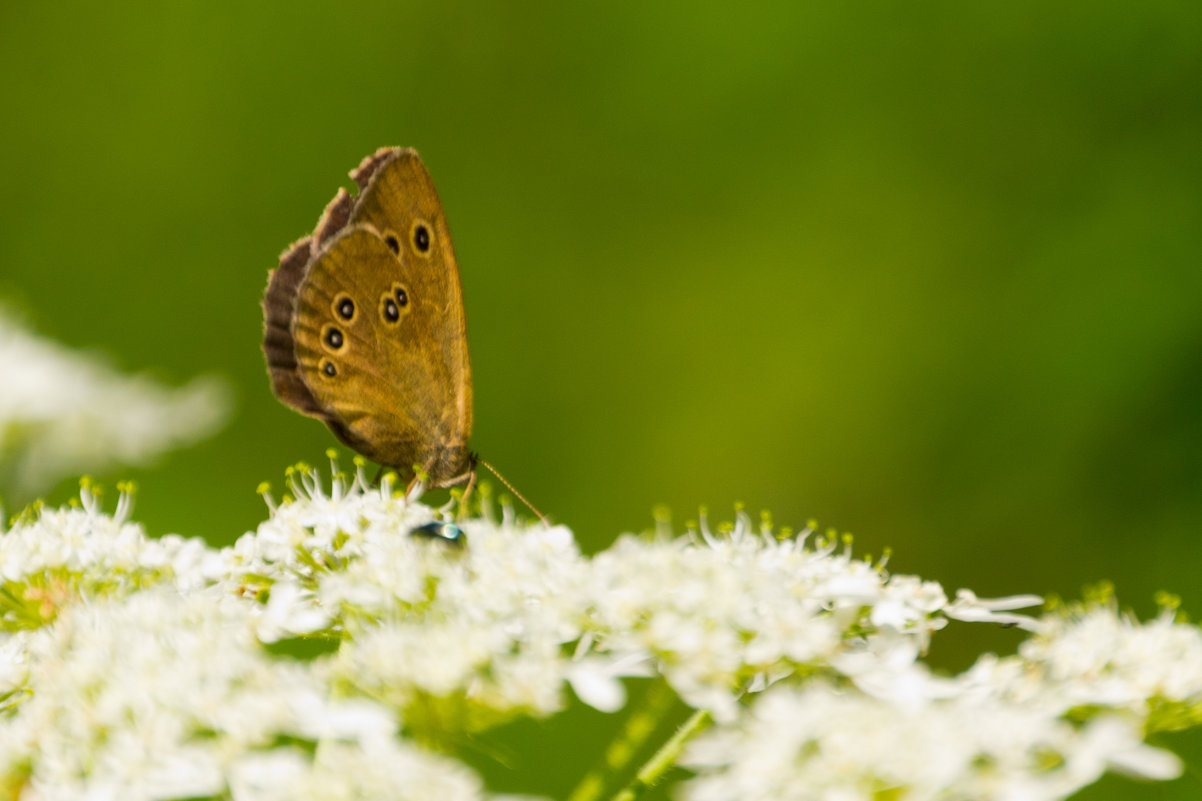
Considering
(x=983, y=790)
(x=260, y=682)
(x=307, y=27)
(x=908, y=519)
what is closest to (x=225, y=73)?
(x=307, y=27)

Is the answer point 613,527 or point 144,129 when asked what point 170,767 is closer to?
point 613,527

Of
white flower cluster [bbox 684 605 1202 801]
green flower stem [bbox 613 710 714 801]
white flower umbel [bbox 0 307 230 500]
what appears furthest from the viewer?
white flower umbel [bbox 0 307 230 500]

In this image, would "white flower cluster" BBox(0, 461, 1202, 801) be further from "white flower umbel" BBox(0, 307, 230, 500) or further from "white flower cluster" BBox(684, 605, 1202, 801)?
"white flower umbel" BBox(0, 307, 230, 500)

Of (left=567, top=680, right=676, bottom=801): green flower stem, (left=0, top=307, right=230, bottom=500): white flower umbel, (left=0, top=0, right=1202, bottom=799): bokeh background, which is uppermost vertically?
(left=0, top=0, right=1202, bottom=799): bokeh background

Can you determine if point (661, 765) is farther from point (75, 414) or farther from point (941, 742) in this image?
point (75, 414)

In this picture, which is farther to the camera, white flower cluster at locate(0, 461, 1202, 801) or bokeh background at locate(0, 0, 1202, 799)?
bokeh background at locate(0, 0, 1202, 799)

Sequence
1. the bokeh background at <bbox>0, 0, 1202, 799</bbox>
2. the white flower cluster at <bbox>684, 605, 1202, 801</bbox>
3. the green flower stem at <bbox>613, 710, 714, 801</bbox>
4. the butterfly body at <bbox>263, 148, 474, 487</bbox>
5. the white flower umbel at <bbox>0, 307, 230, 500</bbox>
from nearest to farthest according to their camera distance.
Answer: the white flower cluster at <bbox>684, 605, 1202, 801</bbox>
the green flower stem at <bbox>613, 710, 714, 801</bbox>
the butterfly body at <bbox>263, 148, 474, 487</bbox>
the white flower umbel at <bbox>0, 307, 230, 500</bbox>
the bokeh background at <bbox>0, 0, 1202, 799</bbox>

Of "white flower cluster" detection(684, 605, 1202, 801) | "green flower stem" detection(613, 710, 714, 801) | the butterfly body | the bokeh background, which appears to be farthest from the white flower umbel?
"white flower cluster" detection(684, 605, 1202, 801)
